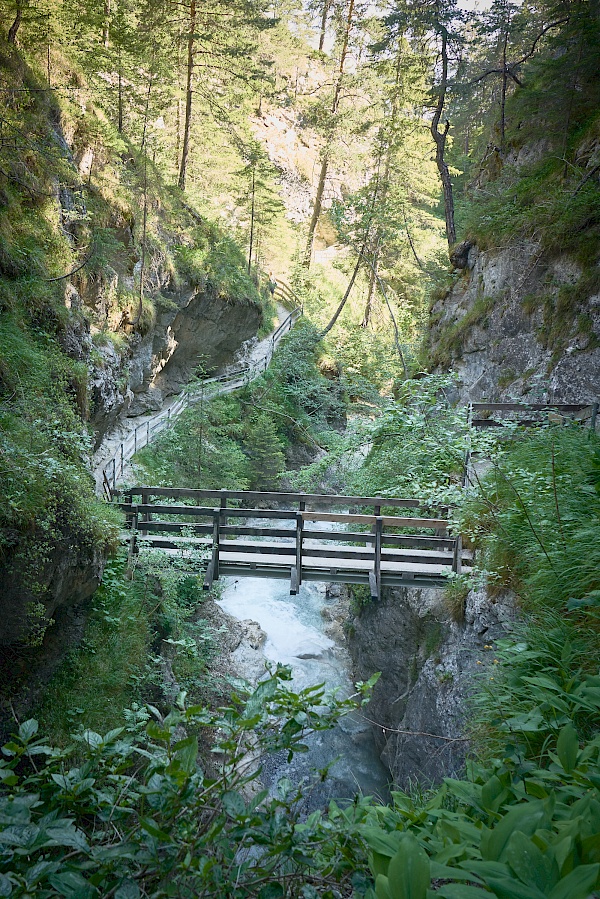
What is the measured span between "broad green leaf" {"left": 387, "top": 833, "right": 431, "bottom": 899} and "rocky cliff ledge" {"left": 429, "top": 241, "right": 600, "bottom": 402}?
8548mm

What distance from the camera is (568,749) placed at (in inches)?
61.1

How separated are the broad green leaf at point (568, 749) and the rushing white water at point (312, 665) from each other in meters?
4.95

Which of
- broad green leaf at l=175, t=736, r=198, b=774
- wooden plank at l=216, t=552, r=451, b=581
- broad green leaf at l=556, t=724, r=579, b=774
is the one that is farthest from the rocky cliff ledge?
broad green leaf at l=175, t=736, r=198, b=774

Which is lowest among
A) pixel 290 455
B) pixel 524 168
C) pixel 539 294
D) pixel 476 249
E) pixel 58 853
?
pixel 58 853

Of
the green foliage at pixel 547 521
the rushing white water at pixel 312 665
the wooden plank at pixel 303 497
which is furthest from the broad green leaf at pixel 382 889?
the wooden plank at pixel 303 497

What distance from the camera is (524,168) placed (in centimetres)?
1224

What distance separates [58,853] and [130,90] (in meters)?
16.9

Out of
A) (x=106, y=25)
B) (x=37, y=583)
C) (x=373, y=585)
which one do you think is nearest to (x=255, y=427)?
(x=373, y=585)

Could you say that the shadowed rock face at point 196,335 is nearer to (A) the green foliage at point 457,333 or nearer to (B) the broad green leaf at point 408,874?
(A) the green foliage at point 457,333

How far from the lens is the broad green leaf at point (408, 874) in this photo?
104cm

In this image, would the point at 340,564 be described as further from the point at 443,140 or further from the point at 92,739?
the point at 443,140

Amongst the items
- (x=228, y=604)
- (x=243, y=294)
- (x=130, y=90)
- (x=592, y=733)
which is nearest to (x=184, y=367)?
(x=243, y=294)

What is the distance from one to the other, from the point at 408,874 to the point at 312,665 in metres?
9.57

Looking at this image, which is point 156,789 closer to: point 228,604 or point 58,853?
point 58,853
